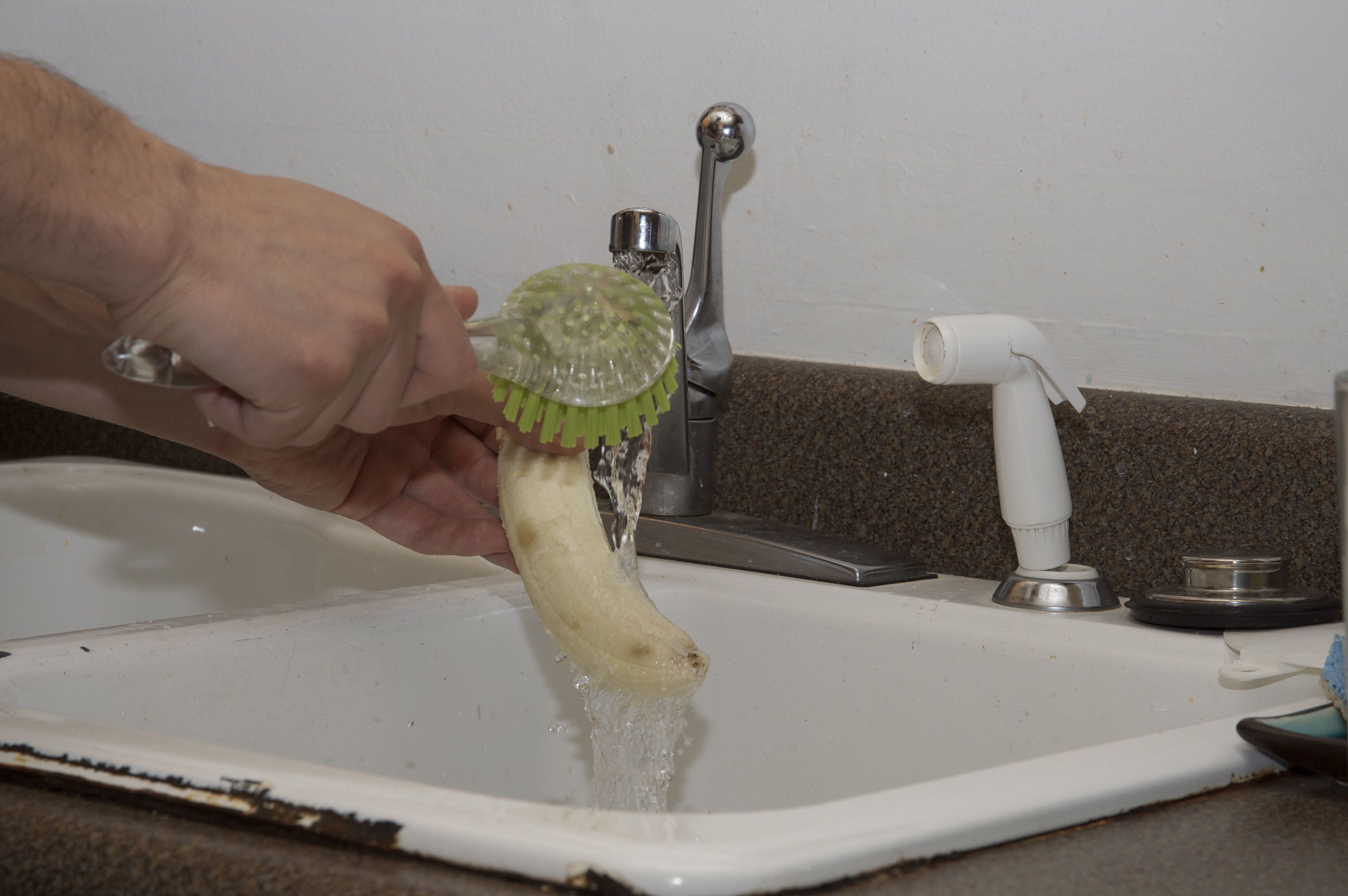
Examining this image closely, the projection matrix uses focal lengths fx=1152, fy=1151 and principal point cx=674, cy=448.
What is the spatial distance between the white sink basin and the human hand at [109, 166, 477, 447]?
133 millimetres

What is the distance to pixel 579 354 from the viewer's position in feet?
1.69

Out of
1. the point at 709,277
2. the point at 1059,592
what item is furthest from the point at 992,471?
the point at 709,277

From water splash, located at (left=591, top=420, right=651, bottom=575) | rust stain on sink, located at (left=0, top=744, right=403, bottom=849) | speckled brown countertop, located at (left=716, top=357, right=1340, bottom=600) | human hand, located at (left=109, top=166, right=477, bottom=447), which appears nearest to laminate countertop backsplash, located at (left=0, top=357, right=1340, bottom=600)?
speckled brown countertop, located at (left=716, top=357, right=1340, bottom=600)

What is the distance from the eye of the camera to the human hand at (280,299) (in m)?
0.41

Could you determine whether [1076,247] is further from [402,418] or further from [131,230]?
[131,230]

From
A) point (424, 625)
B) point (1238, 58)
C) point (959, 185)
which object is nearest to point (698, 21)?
point (959, 185)

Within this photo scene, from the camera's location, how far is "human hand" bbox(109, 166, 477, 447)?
0.41 meters

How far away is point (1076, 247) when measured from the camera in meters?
0.75

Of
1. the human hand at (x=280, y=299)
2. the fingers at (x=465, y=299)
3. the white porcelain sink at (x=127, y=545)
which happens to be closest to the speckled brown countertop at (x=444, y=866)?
the human hand at (x=280, y=299)

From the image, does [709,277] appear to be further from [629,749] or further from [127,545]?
[127,545]

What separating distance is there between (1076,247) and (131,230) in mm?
569

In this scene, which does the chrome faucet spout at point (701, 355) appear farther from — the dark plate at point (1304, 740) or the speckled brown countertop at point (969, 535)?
the dark plate at point (1304, 740)

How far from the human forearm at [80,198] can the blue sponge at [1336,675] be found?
451 millimetres

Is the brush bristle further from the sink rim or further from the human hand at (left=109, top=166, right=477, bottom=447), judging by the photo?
the sink rim
